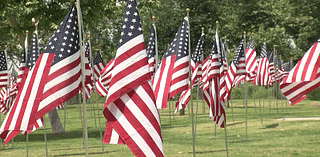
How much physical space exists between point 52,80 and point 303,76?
609 centimetres

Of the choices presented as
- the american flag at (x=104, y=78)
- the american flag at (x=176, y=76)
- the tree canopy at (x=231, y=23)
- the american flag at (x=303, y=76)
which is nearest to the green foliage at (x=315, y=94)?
the tree canopy at (x=231, y=23)

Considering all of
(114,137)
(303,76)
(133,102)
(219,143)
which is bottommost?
(219,143)

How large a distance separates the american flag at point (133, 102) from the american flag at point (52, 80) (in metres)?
0.82

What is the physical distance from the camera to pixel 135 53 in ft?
28.5

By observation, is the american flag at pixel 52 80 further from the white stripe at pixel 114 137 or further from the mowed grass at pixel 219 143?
the mowed grass at pixel 219 143

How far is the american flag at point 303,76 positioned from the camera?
11.8 meters

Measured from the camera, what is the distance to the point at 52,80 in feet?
28.5

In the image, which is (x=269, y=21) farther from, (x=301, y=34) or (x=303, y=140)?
(x=303, y=140)

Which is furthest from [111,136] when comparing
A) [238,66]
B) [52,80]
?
[238,66]

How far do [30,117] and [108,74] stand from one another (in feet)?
50.4

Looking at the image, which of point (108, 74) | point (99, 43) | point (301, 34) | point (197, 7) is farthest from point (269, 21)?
point (108, 74)

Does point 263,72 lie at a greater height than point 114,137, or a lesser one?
greater

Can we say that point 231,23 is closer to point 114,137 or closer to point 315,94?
point 315,94

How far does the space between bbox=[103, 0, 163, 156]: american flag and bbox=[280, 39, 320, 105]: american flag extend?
4506 mm
